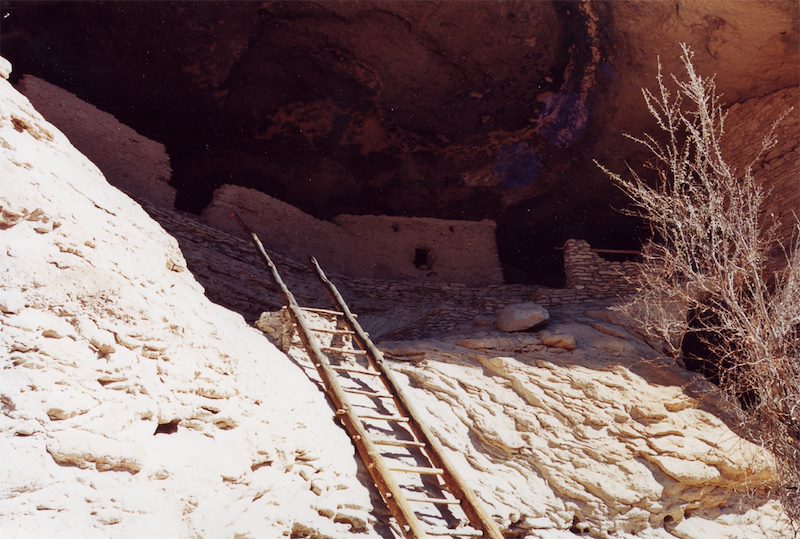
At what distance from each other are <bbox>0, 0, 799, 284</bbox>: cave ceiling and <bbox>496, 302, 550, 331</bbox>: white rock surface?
3386 mm

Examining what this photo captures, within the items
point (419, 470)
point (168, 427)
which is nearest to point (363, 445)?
point (419, 470)

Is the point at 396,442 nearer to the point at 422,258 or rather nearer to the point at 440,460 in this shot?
the point at 440,460

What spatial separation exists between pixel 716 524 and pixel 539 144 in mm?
5493

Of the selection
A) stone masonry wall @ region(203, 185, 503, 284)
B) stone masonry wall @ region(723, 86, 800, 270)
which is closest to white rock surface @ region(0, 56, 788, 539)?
stone masonry wall @ region(723, 86, 800, 270)

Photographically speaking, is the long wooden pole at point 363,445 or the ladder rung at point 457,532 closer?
the long wooden pole at point 363,445

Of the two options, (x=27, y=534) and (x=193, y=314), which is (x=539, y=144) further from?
(x=27, y=534)

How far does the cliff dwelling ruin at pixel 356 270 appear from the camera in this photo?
2.66m

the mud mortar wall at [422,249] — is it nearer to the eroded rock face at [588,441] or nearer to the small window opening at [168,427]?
the eroded rock face at [588,441]

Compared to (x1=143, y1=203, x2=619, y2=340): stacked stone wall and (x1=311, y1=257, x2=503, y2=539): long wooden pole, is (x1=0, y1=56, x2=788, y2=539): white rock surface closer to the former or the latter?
(x1=311, y1=257, x2=503, y2=539): long wooden pole

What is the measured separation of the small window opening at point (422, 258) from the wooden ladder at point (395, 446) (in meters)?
4.13

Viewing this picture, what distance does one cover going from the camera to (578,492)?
4.36m

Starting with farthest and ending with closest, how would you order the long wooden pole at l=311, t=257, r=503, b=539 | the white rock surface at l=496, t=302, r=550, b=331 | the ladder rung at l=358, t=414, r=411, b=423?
the white rock surface at l=496, t=302, r=550, b=331, the ladder rung at l=358, t=414, r=411, b=423, the long wooden pole at l=311, t=257, r=503, b=539

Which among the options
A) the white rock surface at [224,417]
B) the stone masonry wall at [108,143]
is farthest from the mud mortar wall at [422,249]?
the white rock surface at [224,417]

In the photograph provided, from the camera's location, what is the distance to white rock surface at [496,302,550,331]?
5.93 meters
